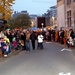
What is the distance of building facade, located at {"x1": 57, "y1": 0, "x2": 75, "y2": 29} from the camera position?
43100 millimetres

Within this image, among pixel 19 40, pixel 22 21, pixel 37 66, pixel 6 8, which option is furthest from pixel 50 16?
pixel 37 66

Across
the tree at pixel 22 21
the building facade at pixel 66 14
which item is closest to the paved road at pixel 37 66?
the building facade at pixel 66 14

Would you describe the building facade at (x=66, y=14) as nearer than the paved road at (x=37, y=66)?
No

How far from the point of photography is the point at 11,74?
11.6 m

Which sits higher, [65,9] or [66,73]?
[65,9]

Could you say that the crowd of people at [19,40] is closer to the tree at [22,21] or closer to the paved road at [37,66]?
the paved road at [37,66]

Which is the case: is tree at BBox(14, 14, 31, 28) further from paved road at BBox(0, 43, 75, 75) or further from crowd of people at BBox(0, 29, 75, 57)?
paved road at BBox(0, 43, 75, 75)

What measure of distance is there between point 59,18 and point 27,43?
26408 mm

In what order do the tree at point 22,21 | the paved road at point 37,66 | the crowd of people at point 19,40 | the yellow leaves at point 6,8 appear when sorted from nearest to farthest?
1. the paved road at point 37,66
2. the crowd of people at point 19,40
3. the yellow leaves at point 6,8
4. the tree at point 22,21

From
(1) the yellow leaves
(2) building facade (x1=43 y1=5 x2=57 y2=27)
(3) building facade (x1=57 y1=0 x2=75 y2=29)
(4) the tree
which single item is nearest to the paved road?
(1) the yellow leaves

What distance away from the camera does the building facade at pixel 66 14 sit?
43.1 meters

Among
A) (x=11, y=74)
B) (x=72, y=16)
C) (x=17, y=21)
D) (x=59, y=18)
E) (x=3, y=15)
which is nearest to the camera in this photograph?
(x=11, y=74)

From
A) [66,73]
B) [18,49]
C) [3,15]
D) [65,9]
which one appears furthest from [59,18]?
[66,73]

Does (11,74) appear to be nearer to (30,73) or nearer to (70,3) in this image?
(30,73)
